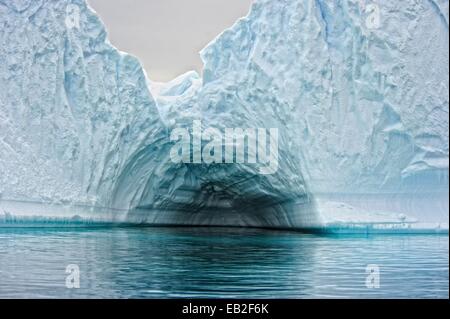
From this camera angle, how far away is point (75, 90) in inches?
712

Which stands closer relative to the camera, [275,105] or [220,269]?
[220,269]

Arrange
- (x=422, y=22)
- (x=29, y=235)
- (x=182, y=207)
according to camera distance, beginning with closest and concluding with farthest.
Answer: (x=29, y=235)
(x=422, y=22)
(x=182, y=207)

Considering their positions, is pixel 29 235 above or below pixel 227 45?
below

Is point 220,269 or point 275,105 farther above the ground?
point 275,105

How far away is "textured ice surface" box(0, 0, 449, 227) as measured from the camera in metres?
15.6

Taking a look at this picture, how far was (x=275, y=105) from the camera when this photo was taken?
17.5 m

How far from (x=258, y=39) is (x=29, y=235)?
8.26 metres

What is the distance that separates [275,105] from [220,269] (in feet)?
28.5

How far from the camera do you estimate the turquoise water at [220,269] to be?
711 cm

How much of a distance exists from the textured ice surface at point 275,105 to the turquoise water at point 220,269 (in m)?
2.24

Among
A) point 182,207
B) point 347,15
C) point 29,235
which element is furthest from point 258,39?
point 182,207

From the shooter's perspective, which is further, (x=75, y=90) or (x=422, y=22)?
(x=75, y=90)

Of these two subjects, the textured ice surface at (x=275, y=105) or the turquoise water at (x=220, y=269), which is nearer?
the turquoise water at (x=220, y=269)
